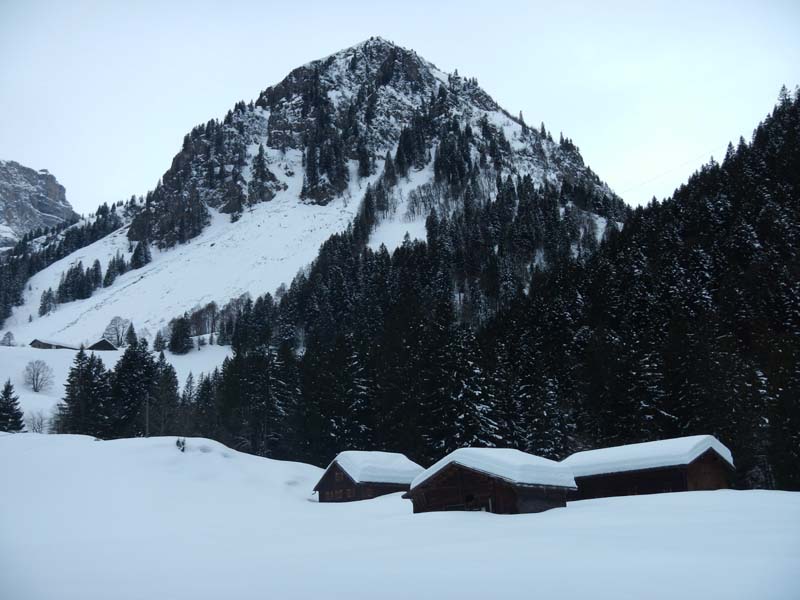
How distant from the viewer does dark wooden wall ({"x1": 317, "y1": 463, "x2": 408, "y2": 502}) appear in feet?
154

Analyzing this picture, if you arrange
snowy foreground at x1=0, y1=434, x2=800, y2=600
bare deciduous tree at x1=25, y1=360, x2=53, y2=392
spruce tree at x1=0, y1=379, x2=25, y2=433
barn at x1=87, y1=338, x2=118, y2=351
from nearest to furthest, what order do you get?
snowy foreground at x1=0, y1=434, x2=800, y2=600 < spruce tree at x1=0, y1=379, x2=25, y2=433 < bare deciduous tree at x1=25, y1=360, x2=53, y2=392 < barn at x1=87, y1=338, x2=118, y2=351

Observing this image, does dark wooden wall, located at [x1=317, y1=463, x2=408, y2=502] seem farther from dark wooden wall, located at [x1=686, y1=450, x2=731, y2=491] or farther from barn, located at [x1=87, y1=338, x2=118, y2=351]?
barn, located at [x1=87, y1=338, x2=118, y2=351]

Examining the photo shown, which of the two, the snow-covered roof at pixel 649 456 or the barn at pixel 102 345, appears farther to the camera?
the barn at pixel 102 345

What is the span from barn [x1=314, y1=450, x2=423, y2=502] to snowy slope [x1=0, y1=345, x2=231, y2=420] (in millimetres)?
56312

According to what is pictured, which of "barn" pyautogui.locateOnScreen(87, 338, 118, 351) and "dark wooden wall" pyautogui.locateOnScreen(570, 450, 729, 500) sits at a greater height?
"barn" pyautogui.locateOnScreen(87, 338, 118, 351)

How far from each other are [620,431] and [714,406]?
23.9 ft

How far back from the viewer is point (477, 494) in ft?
108

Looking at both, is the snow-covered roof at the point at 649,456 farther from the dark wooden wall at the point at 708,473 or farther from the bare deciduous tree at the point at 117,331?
the bare deciduous tree at the point at 117,331

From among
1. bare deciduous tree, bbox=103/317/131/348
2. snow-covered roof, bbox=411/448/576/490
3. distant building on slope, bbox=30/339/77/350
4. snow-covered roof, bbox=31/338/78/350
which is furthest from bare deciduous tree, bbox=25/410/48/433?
snow-covered roof, bbox=411/448/576/490

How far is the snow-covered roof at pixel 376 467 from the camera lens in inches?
1837

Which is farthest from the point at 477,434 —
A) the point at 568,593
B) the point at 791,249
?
the point at 791,249

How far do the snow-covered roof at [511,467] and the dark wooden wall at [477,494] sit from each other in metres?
0.36

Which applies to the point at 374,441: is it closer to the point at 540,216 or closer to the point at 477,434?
the point at 477,434

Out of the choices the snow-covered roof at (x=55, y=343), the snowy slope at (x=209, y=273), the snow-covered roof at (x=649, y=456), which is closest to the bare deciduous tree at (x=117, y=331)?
the snowy slope at (x=209, y=273)
